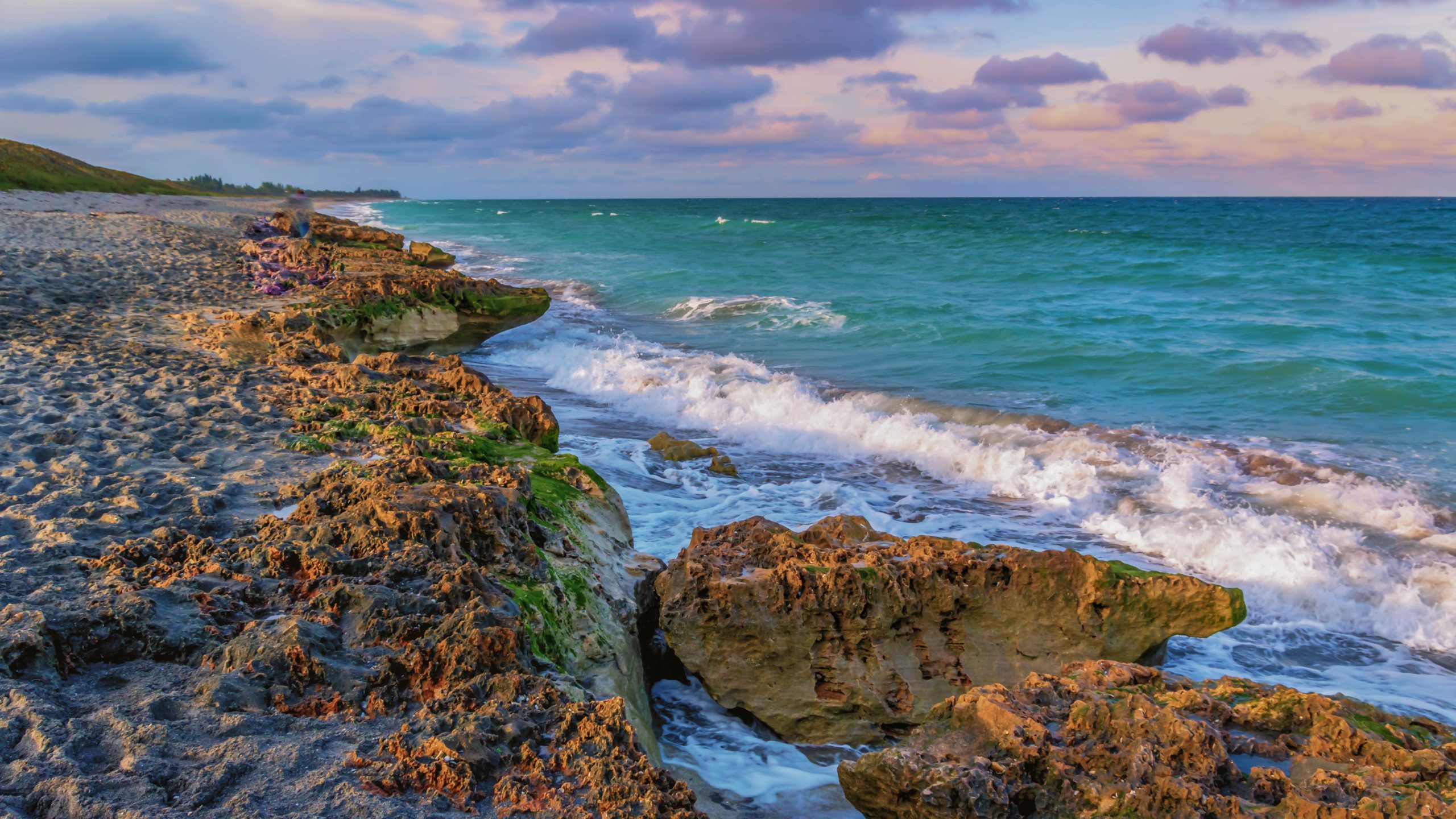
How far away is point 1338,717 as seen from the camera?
3.15 m

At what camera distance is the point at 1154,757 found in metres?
2.94

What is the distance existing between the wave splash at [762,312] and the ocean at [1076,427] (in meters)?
0.12

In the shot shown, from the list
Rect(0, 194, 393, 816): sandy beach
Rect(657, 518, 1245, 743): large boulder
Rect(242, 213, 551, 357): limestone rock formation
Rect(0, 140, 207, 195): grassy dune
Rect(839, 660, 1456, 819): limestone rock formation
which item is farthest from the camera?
Rect(0, 140, 207, 195): grassy dune

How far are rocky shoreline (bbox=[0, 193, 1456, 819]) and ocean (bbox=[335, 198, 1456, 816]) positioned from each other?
66 cm

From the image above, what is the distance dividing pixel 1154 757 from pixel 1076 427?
865cm

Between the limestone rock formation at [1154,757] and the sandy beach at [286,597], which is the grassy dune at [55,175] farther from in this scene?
the limestone rock formation at [1154,757]

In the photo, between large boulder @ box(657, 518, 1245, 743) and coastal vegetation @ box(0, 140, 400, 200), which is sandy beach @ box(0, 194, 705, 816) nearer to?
large boulder @ box(657, 518, 1245, 743)

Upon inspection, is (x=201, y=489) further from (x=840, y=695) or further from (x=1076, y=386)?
(x=1076, y=386)

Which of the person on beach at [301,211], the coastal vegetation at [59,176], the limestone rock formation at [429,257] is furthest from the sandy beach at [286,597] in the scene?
the coastal vegetation at [59,176]

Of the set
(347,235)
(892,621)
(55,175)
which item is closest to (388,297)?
(347,235)

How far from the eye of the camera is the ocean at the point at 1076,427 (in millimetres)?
6102

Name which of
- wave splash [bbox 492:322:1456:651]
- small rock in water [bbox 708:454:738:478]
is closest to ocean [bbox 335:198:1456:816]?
wave splash [bbox 492:322:1456:651]

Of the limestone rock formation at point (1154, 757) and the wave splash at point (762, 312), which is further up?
the wave splash at point (762, 312)

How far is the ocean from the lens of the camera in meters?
6.10
